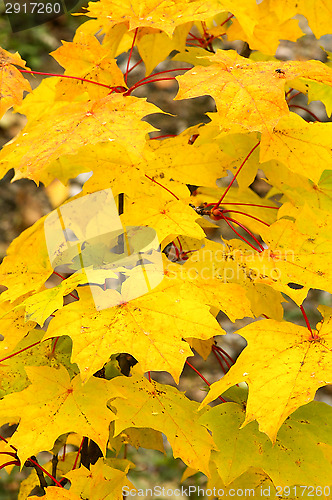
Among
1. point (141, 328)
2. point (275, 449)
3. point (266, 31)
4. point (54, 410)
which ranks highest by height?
point (266, 31)

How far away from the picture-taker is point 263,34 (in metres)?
0.91

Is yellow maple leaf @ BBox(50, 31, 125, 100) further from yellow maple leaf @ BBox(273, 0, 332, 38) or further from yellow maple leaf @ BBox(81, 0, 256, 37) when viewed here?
yellow maple leaf @ BBox(273, 0, 332, 38)

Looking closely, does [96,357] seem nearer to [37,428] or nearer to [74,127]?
[37,428]

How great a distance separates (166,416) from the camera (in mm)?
711

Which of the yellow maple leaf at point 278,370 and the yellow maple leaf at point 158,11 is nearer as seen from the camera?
the yellow maple leaf at point 278,370

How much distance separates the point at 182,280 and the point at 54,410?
24 cm

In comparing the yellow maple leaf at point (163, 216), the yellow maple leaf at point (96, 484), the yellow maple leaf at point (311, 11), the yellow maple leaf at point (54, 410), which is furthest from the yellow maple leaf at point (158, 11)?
the yellow maple leaf at point (96, 484)

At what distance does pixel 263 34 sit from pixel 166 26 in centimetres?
27

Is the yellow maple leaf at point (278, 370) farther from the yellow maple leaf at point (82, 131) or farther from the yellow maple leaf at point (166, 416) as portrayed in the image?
the yellow maple leaf at point (82, 131)

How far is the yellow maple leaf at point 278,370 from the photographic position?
1.88 ft

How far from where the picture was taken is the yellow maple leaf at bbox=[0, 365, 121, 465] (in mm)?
641

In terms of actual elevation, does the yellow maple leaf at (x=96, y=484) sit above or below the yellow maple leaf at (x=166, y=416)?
below

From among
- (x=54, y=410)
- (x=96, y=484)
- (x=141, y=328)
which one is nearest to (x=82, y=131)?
(x=141, y=328)

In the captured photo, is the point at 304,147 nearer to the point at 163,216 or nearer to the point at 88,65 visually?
the point at 163,216
